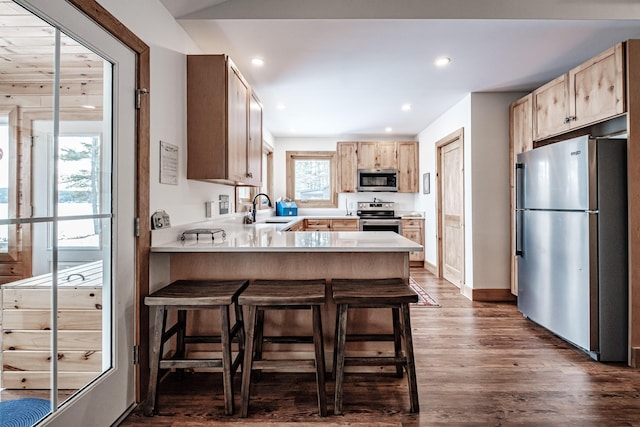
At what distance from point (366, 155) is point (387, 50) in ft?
10.7

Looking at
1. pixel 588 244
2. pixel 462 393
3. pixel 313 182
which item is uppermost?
pixel 313 182

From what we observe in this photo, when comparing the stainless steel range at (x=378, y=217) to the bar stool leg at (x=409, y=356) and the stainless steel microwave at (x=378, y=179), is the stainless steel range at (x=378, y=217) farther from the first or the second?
the bar stool leg at (x=409, y=356)

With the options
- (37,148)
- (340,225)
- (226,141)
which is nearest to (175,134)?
(226,141)

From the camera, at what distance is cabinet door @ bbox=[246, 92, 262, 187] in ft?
9.69

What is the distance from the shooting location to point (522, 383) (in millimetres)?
2006

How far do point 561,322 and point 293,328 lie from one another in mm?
2049

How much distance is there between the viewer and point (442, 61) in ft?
9.48

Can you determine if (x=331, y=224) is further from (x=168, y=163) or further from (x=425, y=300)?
(x=168, y=163)

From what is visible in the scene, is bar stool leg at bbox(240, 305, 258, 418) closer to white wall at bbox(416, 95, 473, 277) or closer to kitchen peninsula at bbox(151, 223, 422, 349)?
kitchen peninsula at bbox(151, 223, 422, 349)

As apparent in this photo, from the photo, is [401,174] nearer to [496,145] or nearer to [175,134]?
[496,145]

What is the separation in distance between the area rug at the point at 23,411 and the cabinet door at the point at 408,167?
17.7 feet

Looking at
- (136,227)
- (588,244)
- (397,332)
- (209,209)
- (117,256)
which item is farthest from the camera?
(209,209)

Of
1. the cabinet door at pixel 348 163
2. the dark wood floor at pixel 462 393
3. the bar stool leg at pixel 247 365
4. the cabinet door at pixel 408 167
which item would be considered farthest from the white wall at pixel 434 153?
the bar stool leg at pixel 247 365

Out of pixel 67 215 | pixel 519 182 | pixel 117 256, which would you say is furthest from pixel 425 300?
pixel 67 215
